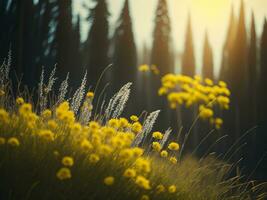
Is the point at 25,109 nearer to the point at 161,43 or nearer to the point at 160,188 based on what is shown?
the point at 160,188

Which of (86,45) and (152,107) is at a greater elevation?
(86,45)

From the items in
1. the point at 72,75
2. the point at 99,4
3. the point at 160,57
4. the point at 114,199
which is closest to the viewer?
the point at 114,199

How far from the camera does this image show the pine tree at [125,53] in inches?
1238

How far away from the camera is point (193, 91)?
16.3 feet

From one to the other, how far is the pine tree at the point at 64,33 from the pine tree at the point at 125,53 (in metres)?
5.91

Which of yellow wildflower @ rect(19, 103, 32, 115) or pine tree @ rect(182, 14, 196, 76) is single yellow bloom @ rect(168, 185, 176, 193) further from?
pine tree @ rect(182, 14, 196, 76)

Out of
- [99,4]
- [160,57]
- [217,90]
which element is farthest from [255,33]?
[217,90]

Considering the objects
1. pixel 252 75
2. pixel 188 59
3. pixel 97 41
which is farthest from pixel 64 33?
pixel 252 75

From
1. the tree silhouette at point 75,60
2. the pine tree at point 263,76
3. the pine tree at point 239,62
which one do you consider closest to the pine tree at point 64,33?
the tree silhouette at point 75,60

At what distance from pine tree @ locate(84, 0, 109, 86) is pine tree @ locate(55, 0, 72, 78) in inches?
121

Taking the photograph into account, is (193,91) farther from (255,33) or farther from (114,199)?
(255,33)

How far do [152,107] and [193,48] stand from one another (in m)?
9.89

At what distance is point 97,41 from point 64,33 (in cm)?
424

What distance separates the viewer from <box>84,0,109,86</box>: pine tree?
95.5 ft
